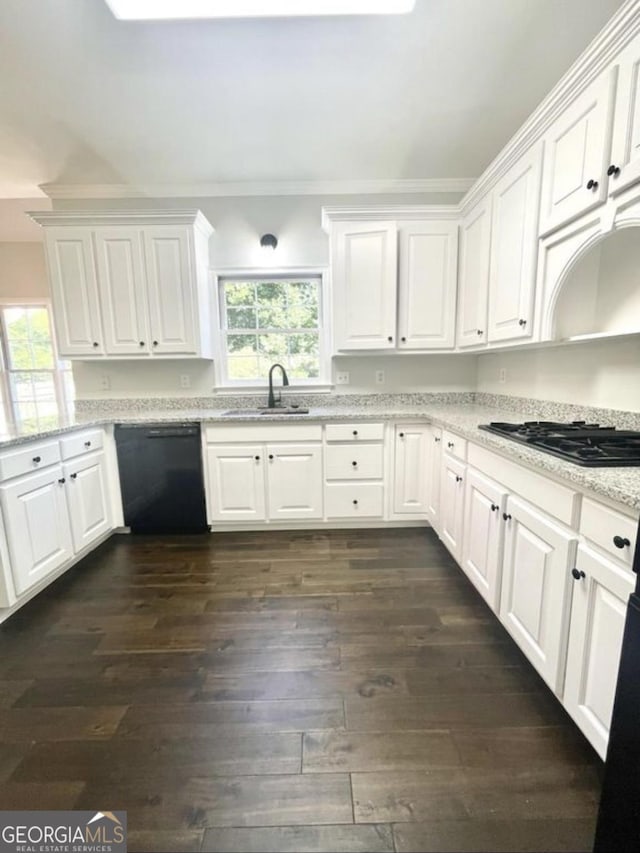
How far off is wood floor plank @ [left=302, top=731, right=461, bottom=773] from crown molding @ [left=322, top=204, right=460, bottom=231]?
9.70 feet

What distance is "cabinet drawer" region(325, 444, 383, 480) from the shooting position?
8.90ft

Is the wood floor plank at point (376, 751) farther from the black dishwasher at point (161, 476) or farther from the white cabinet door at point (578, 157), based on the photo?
the white cabinet door at point (578, 157)

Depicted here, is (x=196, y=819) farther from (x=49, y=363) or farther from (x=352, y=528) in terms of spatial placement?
(x=49, y=363)

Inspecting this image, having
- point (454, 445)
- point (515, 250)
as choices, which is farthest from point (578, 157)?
point (454, 445)

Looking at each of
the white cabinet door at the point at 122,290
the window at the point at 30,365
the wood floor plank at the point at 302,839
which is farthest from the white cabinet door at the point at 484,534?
the window at the point at 30,365

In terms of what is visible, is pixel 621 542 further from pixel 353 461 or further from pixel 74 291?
pixel 74 291

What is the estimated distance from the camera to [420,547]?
8.32 ft

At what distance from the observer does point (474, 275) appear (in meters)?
2.54

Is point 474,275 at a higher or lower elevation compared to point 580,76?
lower

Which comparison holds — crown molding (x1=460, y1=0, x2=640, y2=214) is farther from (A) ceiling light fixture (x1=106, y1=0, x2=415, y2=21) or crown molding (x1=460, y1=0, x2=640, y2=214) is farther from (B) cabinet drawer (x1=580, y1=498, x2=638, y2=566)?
(B) cabinet drawer (x1=580, y1=498, x2=638, y2=566)

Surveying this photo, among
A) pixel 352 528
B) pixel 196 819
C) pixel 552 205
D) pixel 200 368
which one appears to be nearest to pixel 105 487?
pixel 200 368

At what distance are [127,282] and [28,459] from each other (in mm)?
1529

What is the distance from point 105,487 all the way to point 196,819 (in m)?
2.14

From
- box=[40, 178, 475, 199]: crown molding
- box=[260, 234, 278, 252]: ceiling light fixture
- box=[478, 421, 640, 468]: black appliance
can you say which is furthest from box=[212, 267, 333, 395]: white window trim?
box=[478, 421, 640, 468]: black appliance
